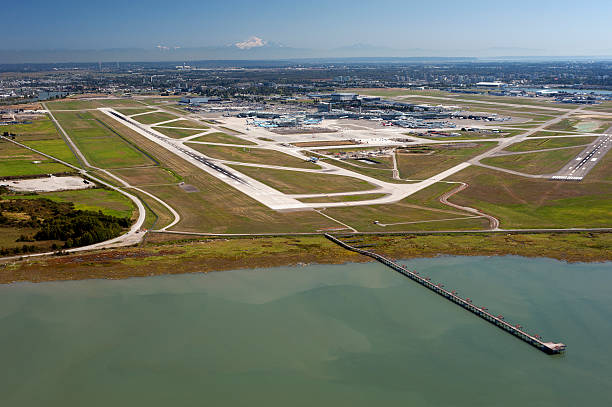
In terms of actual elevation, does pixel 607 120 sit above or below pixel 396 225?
above

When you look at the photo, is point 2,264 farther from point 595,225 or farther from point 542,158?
point 542,158

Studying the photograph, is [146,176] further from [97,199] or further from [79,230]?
[79,230]

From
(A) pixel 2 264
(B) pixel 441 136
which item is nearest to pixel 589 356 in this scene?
(A) pixel 2 264

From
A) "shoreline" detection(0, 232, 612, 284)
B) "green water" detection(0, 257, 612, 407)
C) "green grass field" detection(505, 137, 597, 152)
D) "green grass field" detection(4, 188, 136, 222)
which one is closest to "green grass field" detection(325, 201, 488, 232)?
"shoreline" detection(0, 232, 612, 284)

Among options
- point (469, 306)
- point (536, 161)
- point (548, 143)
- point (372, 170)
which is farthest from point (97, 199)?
point (548, 143)

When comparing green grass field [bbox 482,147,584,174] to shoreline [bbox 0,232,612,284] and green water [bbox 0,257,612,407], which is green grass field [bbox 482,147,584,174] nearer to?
shoreline [bbox 0,232,612,284]

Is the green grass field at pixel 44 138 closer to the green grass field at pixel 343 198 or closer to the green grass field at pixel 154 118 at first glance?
the green grass field at pixel 154 118
